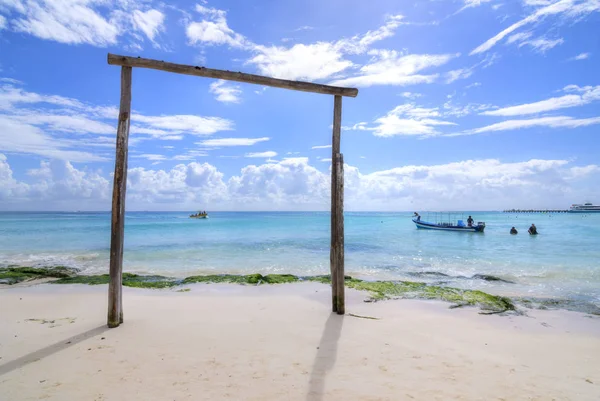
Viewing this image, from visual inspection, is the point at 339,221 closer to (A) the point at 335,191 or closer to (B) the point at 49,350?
(A) the point at 335,191

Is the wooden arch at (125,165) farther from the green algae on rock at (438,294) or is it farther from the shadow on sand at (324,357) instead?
the green algae on rock at (438,294)

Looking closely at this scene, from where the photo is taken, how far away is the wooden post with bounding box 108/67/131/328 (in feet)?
17.5

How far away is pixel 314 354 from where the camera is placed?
460cm

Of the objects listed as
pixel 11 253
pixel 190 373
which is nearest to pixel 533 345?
pixel 190 373

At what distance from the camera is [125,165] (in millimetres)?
5449

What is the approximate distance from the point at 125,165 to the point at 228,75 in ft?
7.43

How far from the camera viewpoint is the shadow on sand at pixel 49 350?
411 centimetres

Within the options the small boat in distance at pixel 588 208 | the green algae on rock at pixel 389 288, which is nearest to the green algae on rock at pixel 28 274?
the green algae on rock at pixel 389 288

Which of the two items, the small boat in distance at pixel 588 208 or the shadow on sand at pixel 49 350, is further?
the small boat in distance at pixel 588 208

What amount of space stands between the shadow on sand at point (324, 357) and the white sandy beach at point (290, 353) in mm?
20

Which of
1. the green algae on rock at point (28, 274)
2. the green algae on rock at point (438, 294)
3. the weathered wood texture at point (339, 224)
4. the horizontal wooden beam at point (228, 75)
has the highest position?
the horizontal wooden beam at point (228, 75)

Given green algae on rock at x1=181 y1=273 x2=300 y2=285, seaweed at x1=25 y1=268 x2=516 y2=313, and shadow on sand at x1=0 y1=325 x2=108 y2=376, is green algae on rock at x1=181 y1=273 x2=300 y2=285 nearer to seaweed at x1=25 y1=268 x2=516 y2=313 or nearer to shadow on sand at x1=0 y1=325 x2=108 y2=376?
seaweed at x1=25 y1=268 x2=516 y2=313

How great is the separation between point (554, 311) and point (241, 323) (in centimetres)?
690

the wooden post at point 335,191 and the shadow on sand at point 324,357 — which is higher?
the wooden post at point 335,191
